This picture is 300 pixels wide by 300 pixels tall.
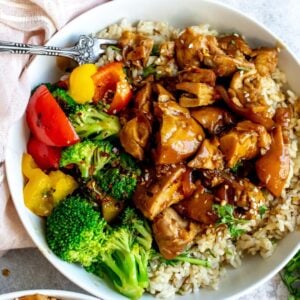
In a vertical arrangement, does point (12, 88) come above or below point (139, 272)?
above

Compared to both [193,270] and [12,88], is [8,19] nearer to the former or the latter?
[12,88]

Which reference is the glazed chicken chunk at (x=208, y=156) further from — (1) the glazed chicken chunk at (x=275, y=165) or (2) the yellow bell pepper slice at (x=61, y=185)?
(2) the yellow bell pepper slice at (x=61, y=185)

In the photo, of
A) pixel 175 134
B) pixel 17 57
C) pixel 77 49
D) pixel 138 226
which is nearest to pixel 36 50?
pixel 17 57

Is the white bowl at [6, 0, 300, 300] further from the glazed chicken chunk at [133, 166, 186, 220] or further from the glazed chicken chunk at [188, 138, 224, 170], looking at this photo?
the glazed chicken chunk at [188, 138, 224, 170]

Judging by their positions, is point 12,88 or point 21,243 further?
point 21,243

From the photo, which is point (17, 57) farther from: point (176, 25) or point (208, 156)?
point (208, 156)

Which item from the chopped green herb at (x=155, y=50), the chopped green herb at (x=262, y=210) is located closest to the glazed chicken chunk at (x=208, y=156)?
the chopped green herb at (x=262, y=210)

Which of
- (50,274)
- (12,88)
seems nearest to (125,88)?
(12,88)
